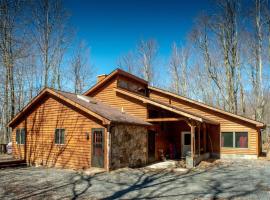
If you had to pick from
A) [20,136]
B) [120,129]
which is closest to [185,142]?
[120,129]

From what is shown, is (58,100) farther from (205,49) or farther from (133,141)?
(205,49)

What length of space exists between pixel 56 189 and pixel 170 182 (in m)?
4.39

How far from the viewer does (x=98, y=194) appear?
29.7ft

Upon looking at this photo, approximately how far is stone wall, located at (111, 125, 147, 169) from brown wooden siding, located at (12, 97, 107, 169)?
26.5 inches

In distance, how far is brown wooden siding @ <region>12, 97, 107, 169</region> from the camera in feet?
48.9

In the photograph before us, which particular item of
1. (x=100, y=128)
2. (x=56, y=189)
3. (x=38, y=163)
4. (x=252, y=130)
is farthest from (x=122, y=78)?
(x=56, y=189)

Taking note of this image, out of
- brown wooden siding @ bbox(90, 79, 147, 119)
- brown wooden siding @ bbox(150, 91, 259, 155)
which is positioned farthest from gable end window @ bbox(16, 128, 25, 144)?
brown wooden siding @ bbox(150, 91, 259, 155)

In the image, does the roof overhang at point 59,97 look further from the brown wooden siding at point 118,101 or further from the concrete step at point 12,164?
the brown wooden siding at point 118,101

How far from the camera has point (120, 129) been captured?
14.6 m

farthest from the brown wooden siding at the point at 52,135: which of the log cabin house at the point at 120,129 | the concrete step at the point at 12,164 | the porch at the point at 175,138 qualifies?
the porch at the point at 175,138

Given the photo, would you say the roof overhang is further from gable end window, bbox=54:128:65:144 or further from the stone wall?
gable end window, bbox=54:128:65:144

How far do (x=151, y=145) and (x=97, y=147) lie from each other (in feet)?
15.4

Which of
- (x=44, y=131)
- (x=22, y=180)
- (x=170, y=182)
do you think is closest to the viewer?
(x=170, y=182)

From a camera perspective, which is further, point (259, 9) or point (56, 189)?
point (259, 9)
